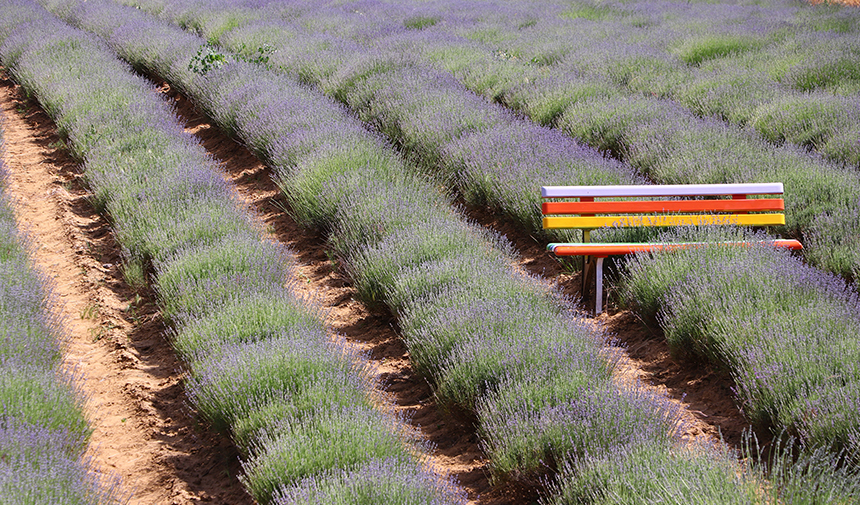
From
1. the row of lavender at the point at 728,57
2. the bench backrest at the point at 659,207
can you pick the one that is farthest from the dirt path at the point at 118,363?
the row of lavender at the point at 728,57

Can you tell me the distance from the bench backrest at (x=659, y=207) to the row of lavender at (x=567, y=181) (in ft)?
1.81

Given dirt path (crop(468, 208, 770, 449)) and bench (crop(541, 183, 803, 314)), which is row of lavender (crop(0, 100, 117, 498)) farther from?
bench (crop(541, 183, 803, 314))

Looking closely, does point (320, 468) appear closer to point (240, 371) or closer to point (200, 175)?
point (240, 371)

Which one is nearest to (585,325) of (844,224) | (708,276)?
(708,276)

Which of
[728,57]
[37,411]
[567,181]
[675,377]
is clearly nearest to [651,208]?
[567,181]

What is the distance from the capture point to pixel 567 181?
531 centimetres

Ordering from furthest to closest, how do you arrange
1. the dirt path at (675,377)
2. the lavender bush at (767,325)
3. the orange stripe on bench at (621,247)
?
the orange stripe on bench at (621,247)
the dirt path at (675,377)
the lavender bush at (767,325)

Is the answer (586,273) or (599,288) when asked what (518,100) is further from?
(599,288)

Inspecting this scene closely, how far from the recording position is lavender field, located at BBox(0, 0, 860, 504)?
2744 mm

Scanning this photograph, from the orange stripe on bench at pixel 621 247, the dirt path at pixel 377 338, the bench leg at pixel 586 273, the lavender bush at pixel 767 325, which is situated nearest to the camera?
the lavender bush at pixel 767 325

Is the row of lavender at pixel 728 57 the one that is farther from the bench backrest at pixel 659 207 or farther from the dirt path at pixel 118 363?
the dirt path at pixel 118 363

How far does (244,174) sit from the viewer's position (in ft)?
23.0

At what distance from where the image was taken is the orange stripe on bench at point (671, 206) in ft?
14.9

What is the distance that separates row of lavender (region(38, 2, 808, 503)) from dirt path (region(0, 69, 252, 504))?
1.10 m
